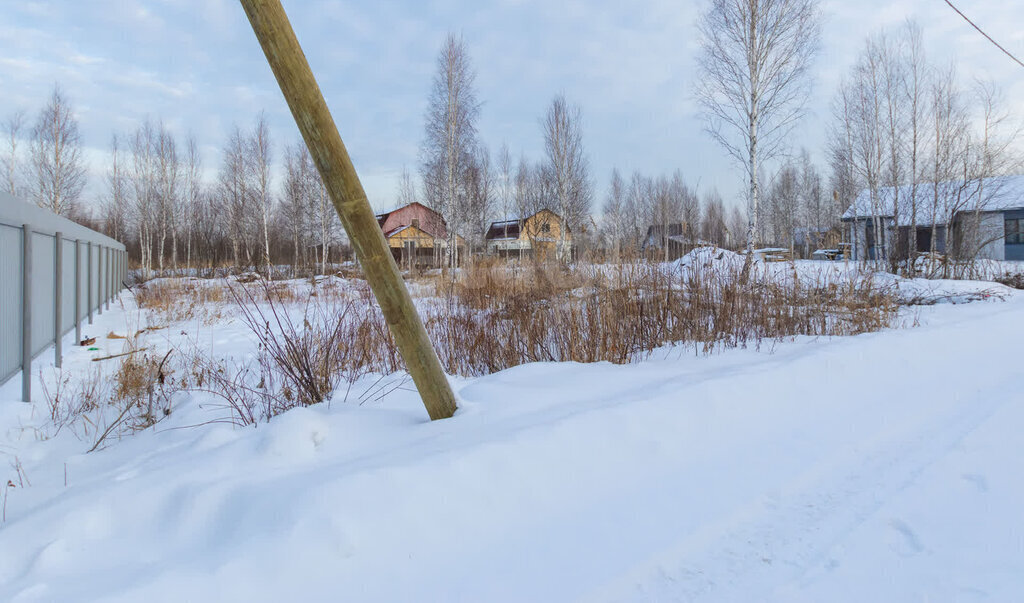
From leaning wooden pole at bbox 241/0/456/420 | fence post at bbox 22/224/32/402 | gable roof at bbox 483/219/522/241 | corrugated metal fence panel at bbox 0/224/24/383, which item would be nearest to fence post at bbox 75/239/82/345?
fence post at bbox 22/224/32/402

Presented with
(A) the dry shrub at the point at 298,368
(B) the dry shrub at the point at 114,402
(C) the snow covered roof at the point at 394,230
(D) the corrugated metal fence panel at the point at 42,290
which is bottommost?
(B) the dry shrub at the point at 114,402

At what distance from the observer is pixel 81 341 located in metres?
8.01

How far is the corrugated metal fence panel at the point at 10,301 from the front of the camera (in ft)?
14.7

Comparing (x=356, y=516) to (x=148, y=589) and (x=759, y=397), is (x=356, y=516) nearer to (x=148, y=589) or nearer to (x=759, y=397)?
(x=148, y=589)

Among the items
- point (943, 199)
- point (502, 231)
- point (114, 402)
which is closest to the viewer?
point (114, 402)

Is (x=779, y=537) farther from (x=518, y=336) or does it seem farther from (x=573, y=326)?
(x=518, y=336)

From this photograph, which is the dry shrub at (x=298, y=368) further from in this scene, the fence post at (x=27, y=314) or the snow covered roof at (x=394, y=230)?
the snow covered roof at (x=394, y=230)

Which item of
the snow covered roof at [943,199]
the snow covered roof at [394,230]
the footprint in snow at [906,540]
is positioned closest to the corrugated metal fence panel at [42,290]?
the footprint in snow at [906,540]

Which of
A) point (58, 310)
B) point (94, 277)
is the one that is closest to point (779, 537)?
point (58, 310)

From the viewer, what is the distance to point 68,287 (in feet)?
26.0

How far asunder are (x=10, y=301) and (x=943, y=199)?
925 inches

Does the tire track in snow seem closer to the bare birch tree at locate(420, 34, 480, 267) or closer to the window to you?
the bare birch tree at locate(420, 34, 480, 267)

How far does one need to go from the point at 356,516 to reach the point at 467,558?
45 cm

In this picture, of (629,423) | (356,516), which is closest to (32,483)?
(356,516)
